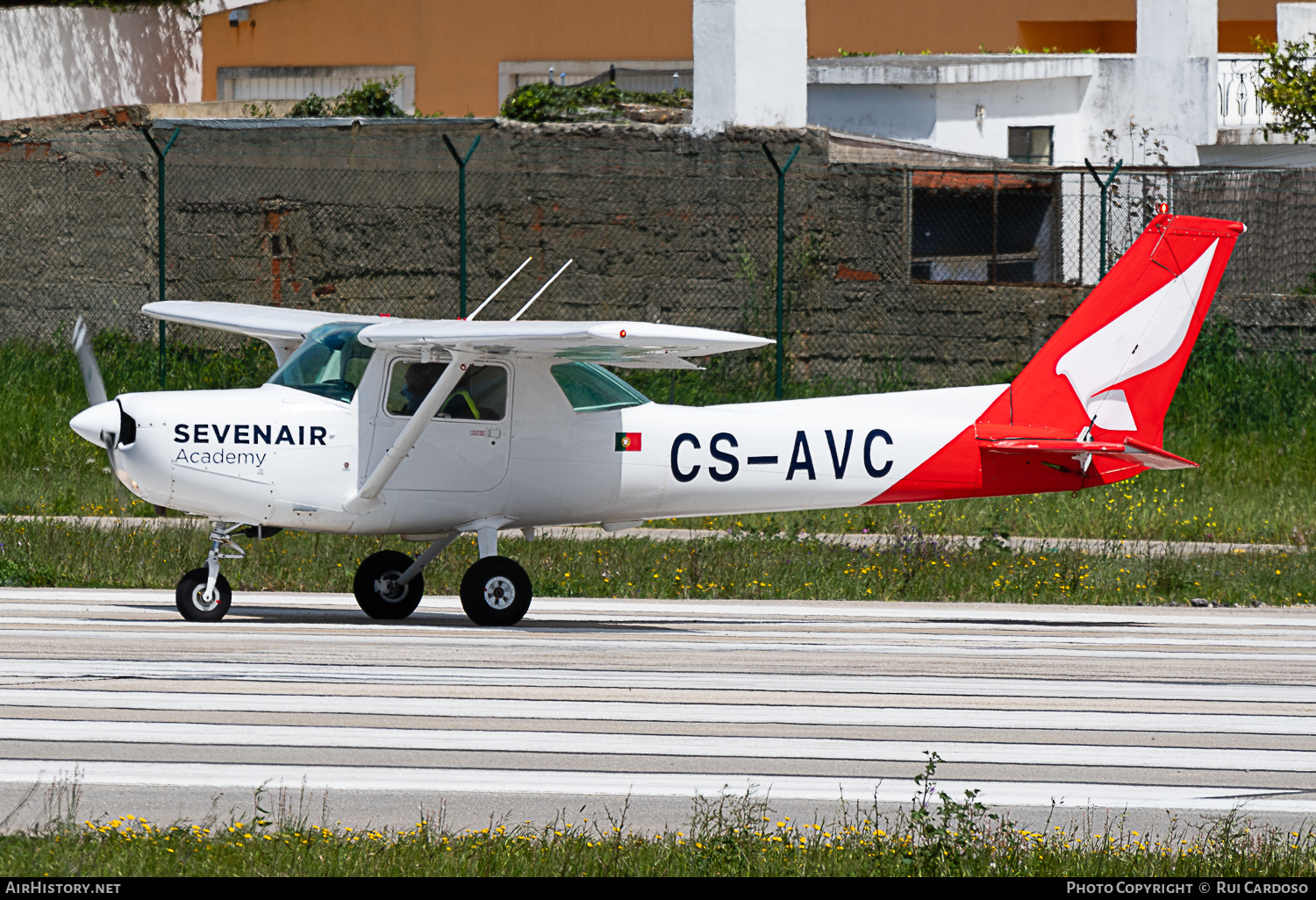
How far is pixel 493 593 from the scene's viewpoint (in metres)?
10.7

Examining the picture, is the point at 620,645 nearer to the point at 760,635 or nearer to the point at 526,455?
the point at 760,635

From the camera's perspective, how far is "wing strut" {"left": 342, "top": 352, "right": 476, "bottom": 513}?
10312 millimetres

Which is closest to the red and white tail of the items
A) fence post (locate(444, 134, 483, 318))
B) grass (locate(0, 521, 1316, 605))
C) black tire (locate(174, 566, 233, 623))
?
grass (locate(0, 521, 1316, 605))

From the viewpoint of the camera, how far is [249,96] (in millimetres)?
29969

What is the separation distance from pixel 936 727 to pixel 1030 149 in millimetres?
19858

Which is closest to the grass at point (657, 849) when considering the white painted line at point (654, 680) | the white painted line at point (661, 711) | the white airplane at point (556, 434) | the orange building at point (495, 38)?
the white painted line at point (661, 711)

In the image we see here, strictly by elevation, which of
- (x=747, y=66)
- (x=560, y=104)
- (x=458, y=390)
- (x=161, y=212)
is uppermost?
(x=747, y=66)

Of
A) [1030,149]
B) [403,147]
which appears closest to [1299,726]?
[403,147]

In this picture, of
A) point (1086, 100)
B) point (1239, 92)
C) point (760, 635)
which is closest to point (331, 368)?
point (760, 635)

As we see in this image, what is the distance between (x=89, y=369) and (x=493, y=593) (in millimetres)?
3052

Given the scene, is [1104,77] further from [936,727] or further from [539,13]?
[936,727]

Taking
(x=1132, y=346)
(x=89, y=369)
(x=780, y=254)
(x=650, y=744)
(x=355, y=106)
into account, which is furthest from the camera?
(x=355, y=106)

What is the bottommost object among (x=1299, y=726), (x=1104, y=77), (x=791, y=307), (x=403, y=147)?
(x=1299, y=726)

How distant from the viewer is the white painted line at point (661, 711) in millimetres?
7758
